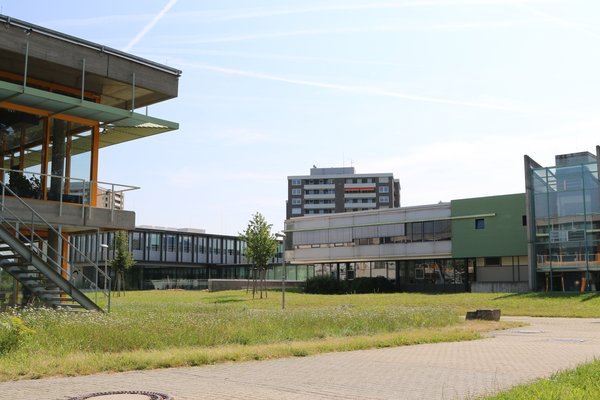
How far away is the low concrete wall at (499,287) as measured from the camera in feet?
173

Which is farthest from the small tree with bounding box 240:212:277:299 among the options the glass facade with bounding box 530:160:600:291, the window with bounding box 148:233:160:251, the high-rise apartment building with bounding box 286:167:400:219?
the high-rise apartment building with bounding box 286:167:400:219

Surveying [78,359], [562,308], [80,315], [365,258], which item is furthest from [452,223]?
[78,359]

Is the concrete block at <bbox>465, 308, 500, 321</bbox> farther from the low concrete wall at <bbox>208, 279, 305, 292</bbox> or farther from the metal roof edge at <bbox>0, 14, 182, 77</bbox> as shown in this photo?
the low concrete wall at <bbox>208, 279, 305, 292</bbox>

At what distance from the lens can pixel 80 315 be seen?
17.1 metres

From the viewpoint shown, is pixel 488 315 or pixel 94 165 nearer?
pixel 94 165

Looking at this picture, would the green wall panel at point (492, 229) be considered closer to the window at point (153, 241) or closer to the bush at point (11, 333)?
the window at point (153, 241)

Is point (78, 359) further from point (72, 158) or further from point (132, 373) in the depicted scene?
point (72, 158)

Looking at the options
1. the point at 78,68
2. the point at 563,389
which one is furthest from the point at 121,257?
the point at 563,389

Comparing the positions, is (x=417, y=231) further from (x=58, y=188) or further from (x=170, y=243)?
(x=58, y=188)

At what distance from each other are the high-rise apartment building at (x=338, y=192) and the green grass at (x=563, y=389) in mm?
141206

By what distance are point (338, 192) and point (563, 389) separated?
146 meters

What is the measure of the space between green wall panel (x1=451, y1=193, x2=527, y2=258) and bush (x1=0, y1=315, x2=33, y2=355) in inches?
1886

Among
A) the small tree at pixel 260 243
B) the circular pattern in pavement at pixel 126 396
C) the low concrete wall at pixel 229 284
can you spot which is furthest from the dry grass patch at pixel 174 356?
the low concrete wall at pixel 229 284

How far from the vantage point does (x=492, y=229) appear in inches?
2242
